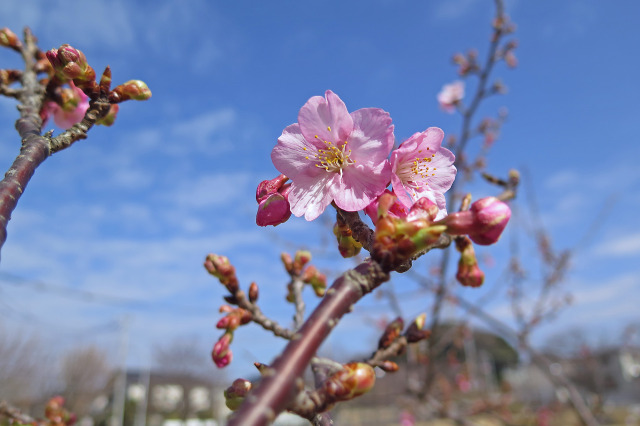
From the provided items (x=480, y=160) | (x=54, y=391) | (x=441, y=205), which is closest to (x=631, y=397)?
(x=480, y=160)

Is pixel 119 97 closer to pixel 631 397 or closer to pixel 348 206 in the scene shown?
pixel 348 206

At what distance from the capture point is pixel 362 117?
986 mm

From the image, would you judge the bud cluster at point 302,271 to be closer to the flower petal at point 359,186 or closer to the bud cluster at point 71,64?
the flower petal at point 359,186

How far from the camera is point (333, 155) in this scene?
105 centimetres

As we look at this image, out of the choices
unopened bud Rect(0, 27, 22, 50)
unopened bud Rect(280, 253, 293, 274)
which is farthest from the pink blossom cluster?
unopened bud Rect(0, 27, 22, 50)

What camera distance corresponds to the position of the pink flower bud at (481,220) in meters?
0.73

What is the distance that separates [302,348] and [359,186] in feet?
1.67

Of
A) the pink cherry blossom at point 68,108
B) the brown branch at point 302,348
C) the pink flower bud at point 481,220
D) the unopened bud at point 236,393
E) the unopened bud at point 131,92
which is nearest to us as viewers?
the brown branch at point 302,348

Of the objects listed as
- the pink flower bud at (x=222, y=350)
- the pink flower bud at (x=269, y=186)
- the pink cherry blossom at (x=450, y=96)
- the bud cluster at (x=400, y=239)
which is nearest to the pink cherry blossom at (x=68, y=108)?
the pink flower bud at (x=269, y=186)

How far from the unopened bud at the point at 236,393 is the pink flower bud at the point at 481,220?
532 millimetres

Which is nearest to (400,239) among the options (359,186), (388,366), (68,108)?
(359,186)

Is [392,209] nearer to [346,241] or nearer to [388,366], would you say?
[346,241]

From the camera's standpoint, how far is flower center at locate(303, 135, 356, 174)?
40.6 inches

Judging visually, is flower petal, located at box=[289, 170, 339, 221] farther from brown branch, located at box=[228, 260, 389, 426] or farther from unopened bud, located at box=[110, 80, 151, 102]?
unopened bud, located at box=[110, 80, 151, 102]
